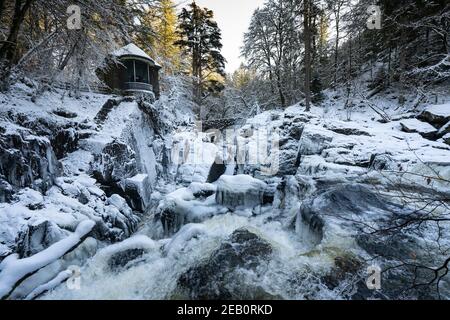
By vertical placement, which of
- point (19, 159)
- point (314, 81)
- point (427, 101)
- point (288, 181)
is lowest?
point (288, 181)

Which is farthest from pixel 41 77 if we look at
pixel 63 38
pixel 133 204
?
pixel 133 204

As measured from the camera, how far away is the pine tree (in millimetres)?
22422

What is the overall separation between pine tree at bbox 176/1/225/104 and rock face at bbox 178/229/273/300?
1954 cm

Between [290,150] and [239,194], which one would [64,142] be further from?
[290,150]

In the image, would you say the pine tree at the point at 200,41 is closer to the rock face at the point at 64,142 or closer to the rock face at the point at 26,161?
the rock face at the point at 64,142

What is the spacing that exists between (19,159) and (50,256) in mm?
2818

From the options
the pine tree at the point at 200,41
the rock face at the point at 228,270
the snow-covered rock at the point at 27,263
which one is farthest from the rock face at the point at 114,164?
the pine tree at the point at 200,41

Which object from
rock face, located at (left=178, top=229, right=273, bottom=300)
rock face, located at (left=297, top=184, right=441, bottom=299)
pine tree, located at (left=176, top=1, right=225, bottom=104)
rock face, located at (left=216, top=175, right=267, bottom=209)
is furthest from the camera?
pine tree, located at (left=176, top=1, right=225, bottom=104)

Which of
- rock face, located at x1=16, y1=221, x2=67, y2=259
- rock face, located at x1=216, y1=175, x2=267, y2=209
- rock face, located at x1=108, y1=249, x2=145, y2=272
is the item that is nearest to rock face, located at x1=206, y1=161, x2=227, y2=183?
rock face, located at x1=216, y1=175, x2=267, y2=209

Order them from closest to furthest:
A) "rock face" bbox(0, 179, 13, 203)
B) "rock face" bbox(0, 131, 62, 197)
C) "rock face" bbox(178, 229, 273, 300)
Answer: "rock face" bbox(178, 229, 273, 300)
"rock face" bbox(0, 179, 13, 203)
"rock face" bbox(0, 131, 62, 197)

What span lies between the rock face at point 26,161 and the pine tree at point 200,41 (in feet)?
55.8

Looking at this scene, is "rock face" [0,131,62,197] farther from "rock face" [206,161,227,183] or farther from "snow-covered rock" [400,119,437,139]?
"snow-covered rock" [400,119,437,139]
